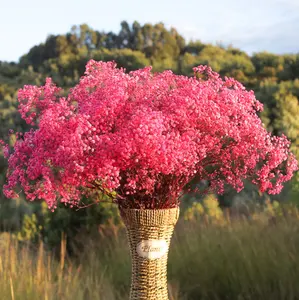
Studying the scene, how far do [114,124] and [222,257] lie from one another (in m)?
2.35

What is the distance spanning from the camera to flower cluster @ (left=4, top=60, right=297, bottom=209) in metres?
2.47

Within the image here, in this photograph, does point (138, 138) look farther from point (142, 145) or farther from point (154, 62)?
point (154, 62)

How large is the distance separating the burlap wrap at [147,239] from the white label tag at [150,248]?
0.06 feet

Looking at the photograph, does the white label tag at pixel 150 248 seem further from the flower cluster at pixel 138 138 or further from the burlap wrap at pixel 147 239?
the flower cluster at pixel 138 138

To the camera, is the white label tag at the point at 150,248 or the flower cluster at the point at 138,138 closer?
the flower cluster at the point at 138,138

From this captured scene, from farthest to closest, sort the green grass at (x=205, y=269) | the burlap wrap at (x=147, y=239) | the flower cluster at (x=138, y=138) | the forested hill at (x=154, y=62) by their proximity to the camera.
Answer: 1. the forested hill at (x=154, y=62)
2. the green grass at (x=205, y=269)
3. the burlap wrap at (x=147, y=239)
4. the flower cluster at (x=138, y=138)

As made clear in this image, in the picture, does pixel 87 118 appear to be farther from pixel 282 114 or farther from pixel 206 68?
pixel 282 114

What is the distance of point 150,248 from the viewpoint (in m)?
2.80

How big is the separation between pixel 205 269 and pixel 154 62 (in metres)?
23.1

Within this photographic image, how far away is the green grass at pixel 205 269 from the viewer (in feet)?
12.4

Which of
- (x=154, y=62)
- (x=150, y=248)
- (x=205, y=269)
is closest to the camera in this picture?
(x=150, y=248)

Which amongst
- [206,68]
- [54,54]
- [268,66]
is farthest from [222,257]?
[54,54]

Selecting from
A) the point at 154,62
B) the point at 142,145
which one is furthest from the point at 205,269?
the point at 154,62

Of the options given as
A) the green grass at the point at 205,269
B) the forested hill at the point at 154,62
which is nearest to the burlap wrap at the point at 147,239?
the green grass at the point at 205,269
